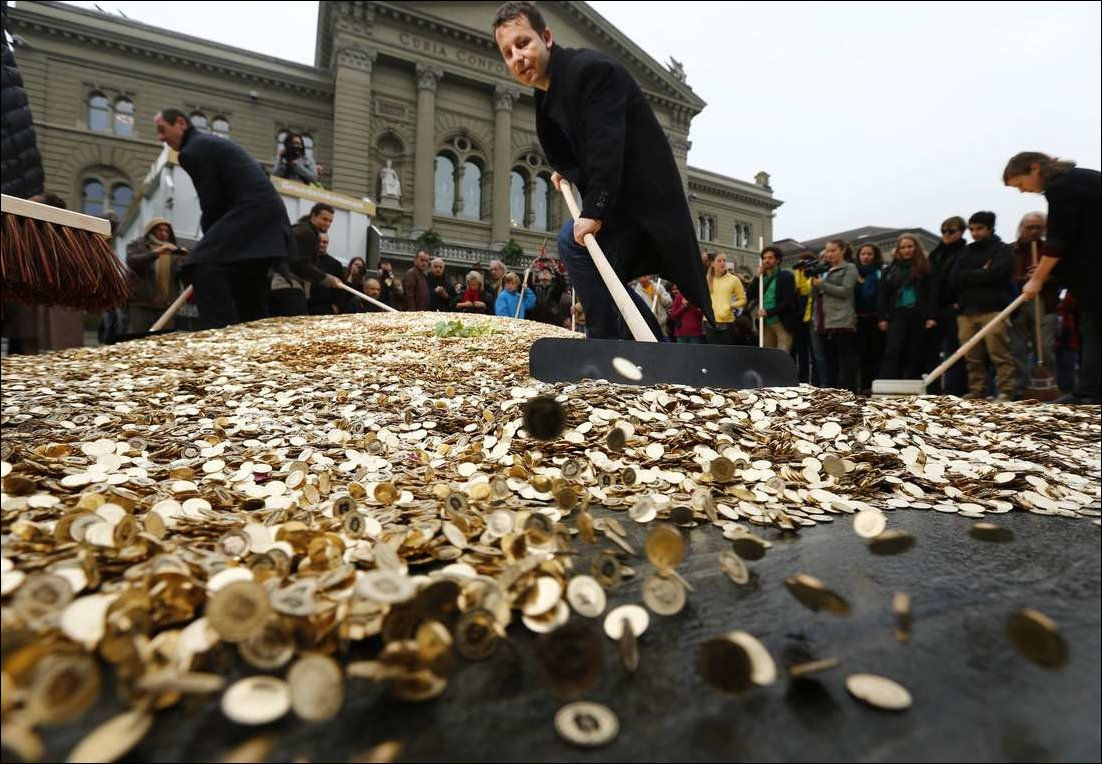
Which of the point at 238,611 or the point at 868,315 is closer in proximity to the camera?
the point at 238,611

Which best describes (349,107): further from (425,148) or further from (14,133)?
(14,133)

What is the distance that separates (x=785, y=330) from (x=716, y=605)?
6.15m

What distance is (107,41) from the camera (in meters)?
22.3

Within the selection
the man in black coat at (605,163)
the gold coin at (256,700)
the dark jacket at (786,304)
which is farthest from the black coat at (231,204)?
the dark jacket at (786,304)

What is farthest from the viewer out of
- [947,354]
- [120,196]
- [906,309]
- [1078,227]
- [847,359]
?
[120,196]

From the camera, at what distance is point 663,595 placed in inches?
36.9

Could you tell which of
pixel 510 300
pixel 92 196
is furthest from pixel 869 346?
pixel 92 196

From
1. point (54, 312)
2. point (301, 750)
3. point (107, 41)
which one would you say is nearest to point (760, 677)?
point (301, 750)

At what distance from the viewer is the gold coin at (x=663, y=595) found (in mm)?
920

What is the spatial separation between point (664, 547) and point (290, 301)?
644 cm

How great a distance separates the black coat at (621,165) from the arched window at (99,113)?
2765cm

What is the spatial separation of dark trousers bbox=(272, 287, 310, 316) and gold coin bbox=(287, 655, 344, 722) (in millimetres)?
6302

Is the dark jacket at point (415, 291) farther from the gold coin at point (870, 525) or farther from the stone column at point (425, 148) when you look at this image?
the stone column at point (425, 148)

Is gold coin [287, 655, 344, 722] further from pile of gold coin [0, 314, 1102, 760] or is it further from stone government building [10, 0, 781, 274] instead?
stone government building [10, 0, 781, 274]
